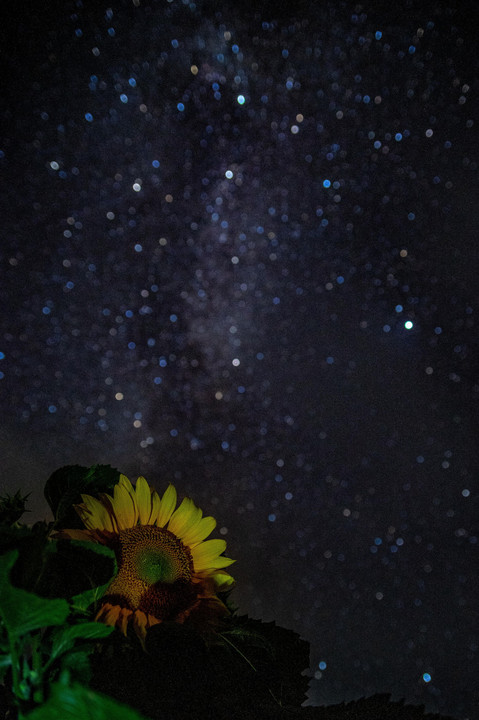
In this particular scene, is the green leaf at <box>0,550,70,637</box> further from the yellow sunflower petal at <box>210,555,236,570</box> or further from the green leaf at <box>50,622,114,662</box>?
the yellow sunflower petal at <box>210,555,236,570</box>

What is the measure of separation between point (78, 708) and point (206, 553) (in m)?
0.26

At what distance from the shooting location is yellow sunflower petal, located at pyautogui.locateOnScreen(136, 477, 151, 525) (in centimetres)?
35

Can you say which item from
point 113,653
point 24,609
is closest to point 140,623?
point 113,653

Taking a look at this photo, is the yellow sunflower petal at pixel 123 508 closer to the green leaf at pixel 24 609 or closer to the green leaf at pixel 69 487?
the green leaf at pixel 69 487

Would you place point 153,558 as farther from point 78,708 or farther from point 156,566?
point 78,708

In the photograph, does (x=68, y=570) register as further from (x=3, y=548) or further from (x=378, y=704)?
(x=378, y=704)

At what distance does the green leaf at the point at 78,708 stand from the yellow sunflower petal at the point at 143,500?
227mm

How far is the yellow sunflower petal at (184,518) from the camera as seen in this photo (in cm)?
36

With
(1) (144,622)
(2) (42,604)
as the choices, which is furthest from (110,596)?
(2) (42,604)

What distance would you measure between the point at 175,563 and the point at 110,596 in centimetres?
6

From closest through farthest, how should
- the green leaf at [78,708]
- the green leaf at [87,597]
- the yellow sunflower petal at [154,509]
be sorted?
the green leaf at [78,708] → the green leaf at [87,597] → the yellow sunflower petal at [154,509]

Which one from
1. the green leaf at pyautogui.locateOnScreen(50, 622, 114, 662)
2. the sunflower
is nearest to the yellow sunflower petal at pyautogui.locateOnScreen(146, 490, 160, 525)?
the sunflower

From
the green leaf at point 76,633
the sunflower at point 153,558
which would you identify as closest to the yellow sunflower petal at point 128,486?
the sunflower at point 153,558

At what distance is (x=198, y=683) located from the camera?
0.84ft
